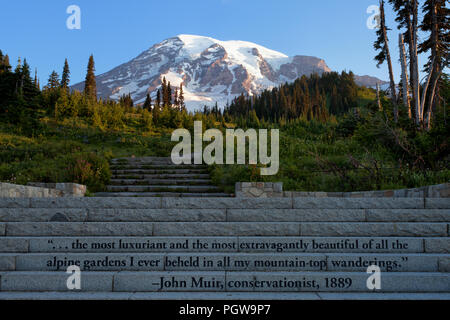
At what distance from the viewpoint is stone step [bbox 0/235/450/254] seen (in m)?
4.22

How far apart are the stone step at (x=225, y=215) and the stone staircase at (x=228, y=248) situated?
0.02 meters

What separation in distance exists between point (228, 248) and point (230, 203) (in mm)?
1222

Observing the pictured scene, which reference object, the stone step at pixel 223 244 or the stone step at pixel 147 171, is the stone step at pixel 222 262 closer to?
the stone step at pixel 223 244

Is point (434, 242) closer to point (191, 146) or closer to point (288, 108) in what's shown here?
point (191, 146)

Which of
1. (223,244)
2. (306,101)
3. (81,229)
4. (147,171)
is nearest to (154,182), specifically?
(147,171)

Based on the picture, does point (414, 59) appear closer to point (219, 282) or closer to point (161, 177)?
point (161, 177)

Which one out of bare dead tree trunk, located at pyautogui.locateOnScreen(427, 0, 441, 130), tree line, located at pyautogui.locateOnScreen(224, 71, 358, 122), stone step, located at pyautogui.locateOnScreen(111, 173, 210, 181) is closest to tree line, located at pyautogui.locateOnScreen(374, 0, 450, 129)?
bare dead tree trunk, located at pyautogui.locateOnScreen(427, 0, 441, 130)

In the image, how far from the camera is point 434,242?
426 cm

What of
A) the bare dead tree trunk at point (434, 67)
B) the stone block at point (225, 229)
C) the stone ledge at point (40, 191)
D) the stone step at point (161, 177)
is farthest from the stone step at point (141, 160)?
the bare dead tree trunk at point (434, 67)

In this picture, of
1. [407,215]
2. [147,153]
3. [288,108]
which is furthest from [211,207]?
[288,108]

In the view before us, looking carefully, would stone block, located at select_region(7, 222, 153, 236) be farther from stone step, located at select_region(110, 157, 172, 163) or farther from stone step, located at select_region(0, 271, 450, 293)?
stone step, located at select_region(110, 157, 172, 163)

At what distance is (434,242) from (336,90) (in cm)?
7381

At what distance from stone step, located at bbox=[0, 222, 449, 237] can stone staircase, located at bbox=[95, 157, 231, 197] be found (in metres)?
4.58

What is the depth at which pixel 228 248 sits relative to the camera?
425cm
